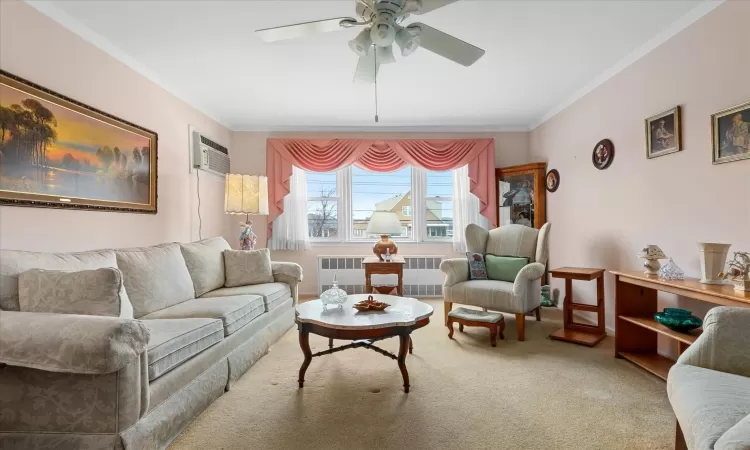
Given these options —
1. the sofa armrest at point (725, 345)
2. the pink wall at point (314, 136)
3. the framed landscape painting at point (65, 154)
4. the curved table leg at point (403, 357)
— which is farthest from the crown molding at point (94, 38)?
the sofa armrest at point (725, 345)

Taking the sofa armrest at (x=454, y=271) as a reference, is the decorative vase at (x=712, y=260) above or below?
above

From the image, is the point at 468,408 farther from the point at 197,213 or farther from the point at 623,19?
the point at 197,213

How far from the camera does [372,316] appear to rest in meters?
2.20

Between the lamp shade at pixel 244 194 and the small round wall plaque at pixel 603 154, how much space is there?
3.46m

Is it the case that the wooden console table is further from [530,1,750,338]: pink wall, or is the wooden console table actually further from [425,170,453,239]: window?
[425,170,453,239]: window

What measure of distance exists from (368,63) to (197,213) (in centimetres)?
275

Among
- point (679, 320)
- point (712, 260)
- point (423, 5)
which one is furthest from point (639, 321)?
Answer: point (423, 5)

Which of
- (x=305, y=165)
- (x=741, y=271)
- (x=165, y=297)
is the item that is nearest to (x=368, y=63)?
(x=165, y=297)

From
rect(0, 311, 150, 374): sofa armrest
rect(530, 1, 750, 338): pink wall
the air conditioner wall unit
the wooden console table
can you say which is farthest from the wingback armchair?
the air conditioner wall unit

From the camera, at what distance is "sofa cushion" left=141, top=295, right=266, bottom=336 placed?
7.27ft

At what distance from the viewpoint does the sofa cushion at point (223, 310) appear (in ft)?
7.27

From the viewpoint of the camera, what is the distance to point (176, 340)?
1.75m

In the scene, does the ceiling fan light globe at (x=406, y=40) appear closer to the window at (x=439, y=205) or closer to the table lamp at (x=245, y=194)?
the table lamp at (x=245, y=194)

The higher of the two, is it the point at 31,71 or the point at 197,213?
the point at 31,71
